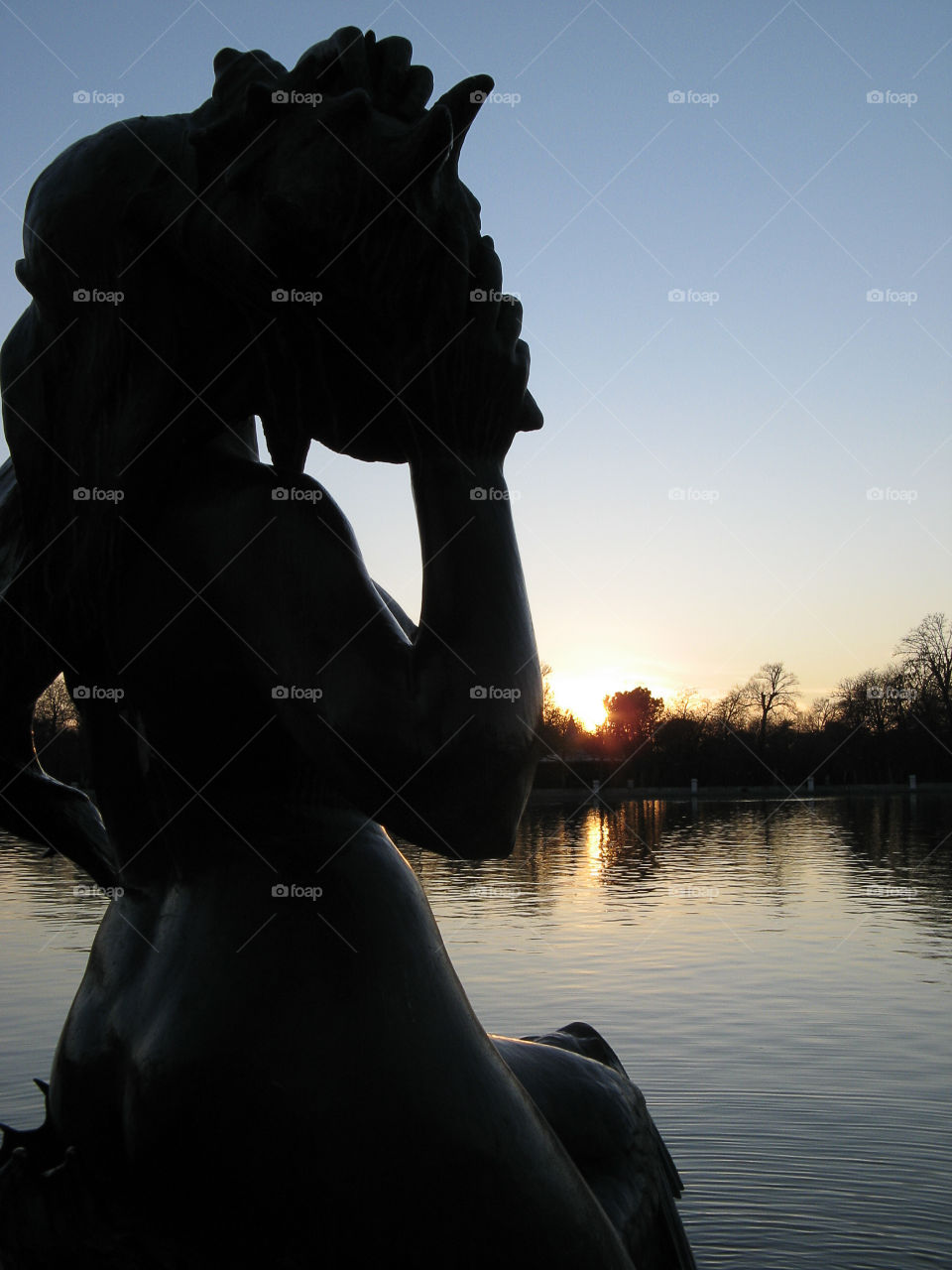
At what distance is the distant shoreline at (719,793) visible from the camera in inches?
2635

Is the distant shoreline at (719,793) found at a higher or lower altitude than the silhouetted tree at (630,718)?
lower

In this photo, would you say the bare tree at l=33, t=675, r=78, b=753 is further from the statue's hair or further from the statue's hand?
the statue's hand

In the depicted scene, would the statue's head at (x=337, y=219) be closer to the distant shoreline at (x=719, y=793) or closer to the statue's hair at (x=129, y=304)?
the statue's hair at (x=129, y=304)

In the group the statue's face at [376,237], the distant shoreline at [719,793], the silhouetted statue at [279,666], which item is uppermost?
the statue's face at [376,237]

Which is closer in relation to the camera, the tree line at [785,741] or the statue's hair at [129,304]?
the statue's hair at [129,304]

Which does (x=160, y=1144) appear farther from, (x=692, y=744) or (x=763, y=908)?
(x=692, y=744)

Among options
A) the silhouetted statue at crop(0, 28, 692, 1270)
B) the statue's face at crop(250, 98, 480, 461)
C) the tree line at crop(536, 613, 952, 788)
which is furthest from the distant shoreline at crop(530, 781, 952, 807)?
the statue's face at crop(250, 98, 480, 461)

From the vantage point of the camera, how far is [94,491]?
147 centimetres

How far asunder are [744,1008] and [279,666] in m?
7.53

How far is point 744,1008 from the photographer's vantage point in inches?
325

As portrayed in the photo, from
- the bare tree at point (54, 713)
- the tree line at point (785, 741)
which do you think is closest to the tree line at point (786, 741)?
the tree line at point (785, 741)

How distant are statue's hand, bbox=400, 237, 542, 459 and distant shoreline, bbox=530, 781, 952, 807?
63522 mm

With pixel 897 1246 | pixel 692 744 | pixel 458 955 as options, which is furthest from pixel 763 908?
pixel 692 744

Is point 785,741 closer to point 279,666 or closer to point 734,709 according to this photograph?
point 734,709
